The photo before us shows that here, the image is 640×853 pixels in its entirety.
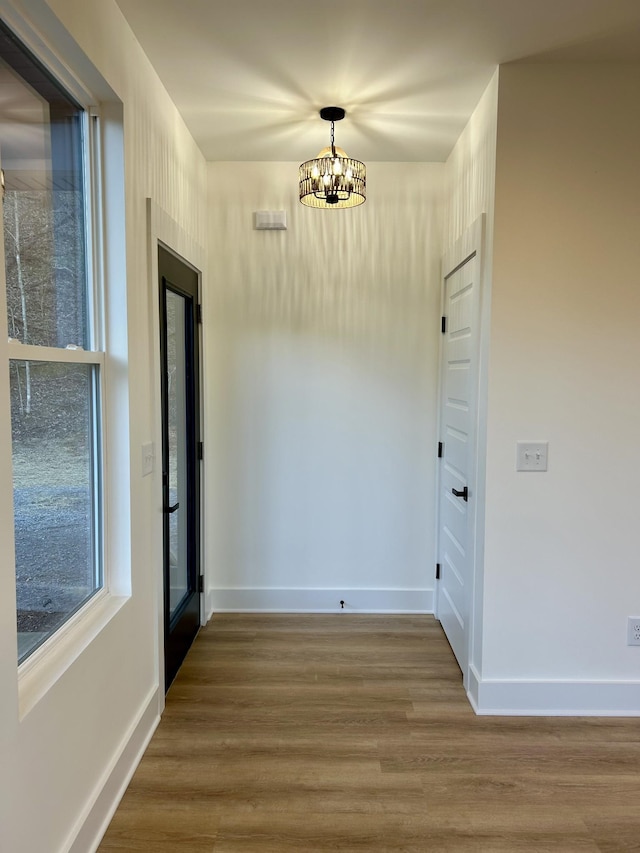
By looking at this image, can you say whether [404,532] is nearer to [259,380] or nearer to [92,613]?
[259,380]

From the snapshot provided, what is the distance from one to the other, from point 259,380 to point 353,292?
80 centimetres

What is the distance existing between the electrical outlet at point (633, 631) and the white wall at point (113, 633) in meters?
2.12

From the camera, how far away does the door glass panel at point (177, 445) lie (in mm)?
2656

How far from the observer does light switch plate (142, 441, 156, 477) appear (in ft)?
7.06

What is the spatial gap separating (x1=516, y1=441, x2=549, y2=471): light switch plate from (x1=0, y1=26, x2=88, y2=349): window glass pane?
1.83m

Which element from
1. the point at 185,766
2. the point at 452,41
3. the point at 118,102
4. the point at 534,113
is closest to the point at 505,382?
the point at 534,113

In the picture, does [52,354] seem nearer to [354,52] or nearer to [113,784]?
[113,784]

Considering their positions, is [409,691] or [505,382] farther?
[409,691]

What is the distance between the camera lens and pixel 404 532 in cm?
339

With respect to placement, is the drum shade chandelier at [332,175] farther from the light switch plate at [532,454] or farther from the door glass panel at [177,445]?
the light switch plate at [532,454]

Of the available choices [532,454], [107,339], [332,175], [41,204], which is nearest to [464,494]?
[532,454]

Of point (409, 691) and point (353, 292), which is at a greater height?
point (353, 292)

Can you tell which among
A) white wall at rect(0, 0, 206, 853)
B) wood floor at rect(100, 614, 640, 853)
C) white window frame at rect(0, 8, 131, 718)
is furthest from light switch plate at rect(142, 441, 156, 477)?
wood floor at rect(100, 614, 640, 853)

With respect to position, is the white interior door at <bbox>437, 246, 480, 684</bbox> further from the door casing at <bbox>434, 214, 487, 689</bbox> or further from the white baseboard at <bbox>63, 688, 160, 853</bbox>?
the white baseboard at <bbox>63, 688, 160, 853</bbox>
